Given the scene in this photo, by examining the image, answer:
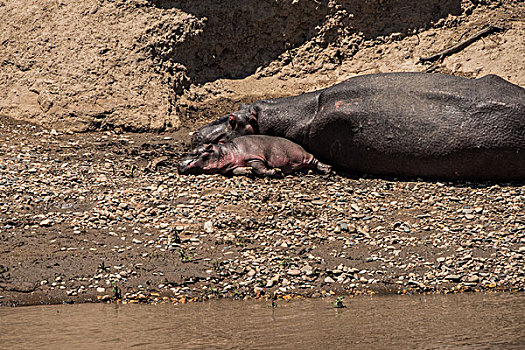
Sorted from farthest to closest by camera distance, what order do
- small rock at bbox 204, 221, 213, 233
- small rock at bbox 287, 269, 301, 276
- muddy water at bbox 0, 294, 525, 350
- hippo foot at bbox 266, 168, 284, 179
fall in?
hippo foot at bbox 266, 168, 284, 179 → small rock at bbox 204, 221, 213, 233 → small rock at bbox 287, 269, 301, 276 → muddy water at bbox 0, 294, 525, 350

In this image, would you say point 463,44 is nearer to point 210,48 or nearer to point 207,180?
point 210,48

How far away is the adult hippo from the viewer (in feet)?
27.6

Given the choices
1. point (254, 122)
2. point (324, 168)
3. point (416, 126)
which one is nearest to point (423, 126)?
point (416, 126)

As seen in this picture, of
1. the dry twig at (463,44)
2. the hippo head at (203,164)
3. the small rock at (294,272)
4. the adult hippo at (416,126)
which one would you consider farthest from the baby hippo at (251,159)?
the dry twig at (463,44)

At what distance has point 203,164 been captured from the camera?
8938 mm

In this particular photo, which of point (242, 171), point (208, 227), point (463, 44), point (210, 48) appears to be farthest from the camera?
point (210, 48)

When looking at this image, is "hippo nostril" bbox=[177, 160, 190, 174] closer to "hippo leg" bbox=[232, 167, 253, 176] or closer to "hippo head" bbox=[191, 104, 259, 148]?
"hippo leg" bbox=[232, 167, 253, 176]

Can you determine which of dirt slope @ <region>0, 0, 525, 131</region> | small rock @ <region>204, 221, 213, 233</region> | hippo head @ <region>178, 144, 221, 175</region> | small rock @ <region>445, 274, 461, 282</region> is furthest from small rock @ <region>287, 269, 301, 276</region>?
dirt slope @ <region>0, 0, 525, 131</region>

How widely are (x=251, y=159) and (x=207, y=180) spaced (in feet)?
2.26

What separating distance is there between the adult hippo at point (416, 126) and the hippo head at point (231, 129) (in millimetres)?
367

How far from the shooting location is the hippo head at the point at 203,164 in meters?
8.92

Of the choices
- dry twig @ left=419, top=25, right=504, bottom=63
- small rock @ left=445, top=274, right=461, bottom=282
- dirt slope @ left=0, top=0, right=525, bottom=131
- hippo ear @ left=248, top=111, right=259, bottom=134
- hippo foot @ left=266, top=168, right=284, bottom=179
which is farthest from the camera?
dry twig @ left=419, top=25, right=504, bottom=63

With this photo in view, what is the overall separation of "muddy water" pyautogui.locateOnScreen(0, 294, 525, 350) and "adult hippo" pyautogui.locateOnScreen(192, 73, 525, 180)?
2.78 metres

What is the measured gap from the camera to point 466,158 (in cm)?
850
